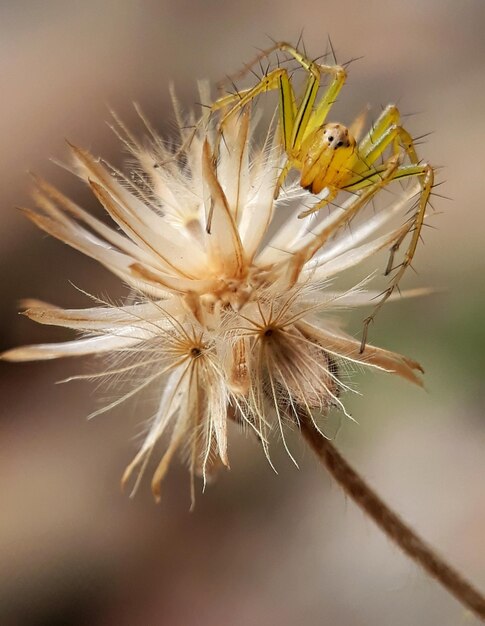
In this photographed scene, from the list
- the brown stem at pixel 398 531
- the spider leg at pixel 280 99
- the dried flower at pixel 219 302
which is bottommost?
the brown stem at pixel 398 531

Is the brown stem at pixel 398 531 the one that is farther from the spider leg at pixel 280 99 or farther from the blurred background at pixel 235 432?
the blurred background at pixel 235 432

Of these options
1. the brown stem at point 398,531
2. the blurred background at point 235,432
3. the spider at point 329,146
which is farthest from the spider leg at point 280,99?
the blurred background at point 235,432

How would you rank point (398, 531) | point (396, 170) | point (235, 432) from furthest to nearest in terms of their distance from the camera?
point (235, 432)
point (396, 170)
point (398, 531)

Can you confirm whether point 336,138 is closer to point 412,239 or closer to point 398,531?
point 412,239

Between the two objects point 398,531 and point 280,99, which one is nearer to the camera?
point 398,531

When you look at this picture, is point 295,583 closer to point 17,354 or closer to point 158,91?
point 17,354

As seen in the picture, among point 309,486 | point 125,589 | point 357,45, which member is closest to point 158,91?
point 357,45

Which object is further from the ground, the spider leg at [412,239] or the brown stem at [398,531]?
the spider leg at [412,239]

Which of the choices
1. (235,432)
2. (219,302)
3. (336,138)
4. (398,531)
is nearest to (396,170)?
(336,138)
